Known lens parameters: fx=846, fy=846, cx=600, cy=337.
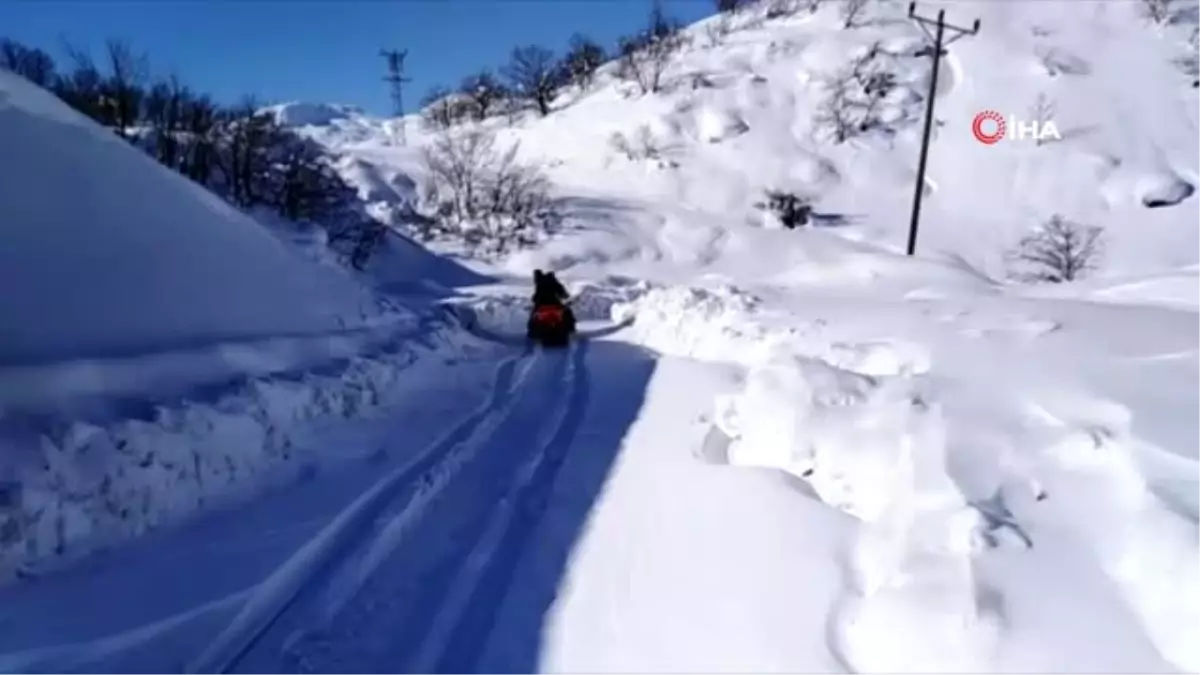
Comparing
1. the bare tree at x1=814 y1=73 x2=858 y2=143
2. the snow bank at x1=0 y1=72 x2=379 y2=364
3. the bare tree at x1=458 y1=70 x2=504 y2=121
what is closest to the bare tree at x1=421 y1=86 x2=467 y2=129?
the bare tree at x1=458 y1=70 x2=504 y2=121

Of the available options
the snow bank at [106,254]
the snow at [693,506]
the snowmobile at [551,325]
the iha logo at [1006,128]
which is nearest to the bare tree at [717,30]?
the iha logo at [1006,128]

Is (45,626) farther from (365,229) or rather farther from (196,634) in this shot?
(365,229)

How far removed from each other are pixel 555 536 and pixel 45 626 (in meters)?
2.34

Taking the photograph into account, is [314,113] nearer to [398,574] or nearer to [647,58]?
[647,58]

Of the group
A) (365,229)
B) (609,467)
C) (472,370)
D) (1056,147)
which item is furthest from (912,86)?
(609,467)

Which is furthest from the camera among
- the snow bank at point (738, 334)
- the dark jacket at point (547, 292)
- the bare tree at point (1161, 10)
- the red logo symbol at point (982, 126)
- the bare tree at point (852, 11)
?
the bare tree at point (852, 11)

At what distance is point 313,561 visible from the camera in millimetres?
4312

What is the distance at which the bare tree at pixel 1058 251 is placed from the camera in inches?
1033

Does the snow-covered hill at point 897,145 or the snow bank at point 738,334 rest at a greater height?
the snow-covered hill at point 897,145

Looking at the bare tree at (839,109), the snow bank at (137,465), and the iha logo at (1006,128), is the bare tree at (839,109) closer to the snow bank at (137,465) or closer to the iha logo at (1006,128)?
the iha logo at (1006,128)

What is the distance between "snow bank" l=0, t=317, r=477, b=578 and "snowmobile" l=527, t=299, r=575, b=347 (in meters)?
7.19

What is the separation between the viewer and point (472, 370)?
1061cm

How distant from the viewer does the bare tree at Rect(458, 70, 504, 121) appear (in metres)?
53.8

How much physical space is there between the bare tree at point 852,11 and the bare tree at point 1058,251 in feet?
73.1
